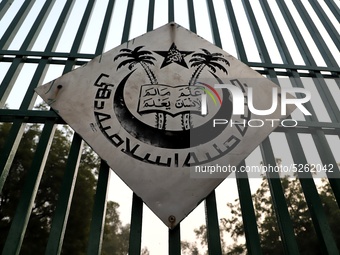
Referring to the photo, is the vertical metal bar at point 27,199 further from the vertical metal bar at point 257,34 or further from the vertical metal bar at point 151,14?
the vertical metal bar at point 257,34

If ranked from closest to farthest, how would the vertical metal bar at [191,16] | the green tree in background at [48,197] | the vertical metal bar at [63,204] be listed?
the vertical metal bar at [63,204] < the vertical metal bar at [191,16] < the green tree in background at [48,197]

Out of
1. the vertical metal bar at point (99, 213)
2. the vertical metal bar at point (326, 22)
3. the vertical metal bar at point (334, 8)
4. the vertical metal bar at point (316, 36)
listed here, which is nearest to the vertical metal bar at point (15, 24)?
the vertical metal bar at point (99, 213)

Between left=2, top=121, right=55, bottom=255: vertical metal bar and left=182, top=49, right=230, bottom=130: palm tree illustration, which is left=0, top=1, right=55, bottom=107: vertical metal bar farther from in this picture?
left=182, top=49, right=230, bottom=130: palm tree illustration

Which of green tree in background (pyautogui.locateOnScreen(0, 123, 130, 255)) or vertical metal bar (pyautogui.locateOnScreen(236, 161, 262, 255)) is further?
green tree in background (pyautogui.locateOnScreen(0, 123, 130, 255))

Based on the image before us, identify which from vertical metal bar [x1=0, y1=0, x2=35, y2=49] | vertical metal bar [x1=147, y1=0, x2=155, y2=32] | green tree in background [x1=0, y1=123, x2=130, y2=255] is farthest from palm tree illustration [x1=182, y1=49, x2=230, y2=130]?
green tree in background [x1=0, y1=123, x2=130, y2=255]

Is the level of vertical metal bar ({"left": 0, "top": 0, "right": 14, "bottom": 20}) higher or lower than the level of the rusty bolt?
higher

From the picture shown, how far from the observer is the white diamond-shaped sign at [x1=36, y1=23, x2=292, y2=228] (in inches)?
56.6

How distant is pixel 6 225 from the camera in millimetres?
6488

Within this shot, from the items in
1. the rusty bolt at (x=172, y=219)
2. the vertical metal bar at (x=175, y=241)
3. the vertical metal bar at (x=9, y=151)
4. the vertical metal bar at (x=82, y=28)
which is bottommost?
the vertical metal bar at (x=175, y=241)

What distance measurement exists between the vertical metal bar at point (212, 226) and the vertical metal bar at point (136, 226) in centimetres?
35

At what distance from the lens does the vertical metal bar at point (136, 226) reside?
1297mm

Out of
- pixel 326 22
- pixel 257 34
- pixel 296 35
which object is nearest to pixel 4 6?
pixel 257 34

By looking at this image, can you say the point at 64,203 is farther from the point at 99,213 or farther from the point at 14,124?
the point at 14,124

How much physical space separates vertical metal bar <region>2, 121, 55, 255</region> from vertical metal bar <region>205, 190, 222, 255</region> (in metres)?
0.93
